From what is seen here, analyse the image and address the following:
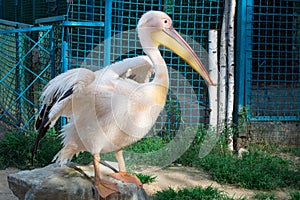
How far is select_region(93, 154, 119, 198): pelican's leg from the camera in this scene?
3.90 meters

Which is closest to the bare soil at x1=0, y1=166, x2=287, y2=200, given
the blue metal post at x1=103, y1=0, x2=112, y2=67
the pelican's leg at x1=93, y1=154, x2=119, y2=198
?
the pelican's leg at x1=93, y1=154, x2=119, y2=198

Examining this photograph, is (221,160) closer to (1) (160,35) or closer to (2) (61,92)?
(1) (160,35)

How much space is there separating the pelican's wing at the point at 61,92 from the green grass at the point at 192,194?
4.91 feet

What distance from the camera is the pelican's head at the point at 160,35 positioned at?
3.76m

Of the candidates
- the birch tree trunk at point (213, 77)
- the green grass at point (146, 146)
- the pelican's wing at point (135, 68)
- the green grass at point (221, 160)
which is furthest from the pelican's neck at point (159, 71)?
the birch tree trunk at point (213, 77)

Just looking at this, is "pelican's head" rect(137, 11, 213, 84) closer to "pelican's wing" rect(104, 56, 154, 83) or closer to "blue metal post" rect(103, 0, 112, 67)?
"pelican's wing" rect(104, 56, 154, 83)

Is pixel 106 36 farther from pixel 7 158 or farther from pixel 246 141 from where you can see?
pixel 246 141

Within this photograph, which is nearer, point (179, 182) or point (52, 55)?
point (179, 182)

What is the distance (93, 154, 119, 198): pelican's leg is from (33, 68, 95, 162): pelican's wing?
19.4 inches

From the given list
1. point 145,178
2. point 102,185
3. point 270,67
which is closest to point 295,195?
point 145,178

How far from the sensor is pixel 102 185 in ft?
13.0

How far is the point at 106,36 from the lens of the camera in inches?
261

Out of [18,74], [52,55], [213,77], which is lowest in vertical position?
[18,74]

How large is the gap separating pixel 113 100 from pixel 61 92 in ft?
1.39
